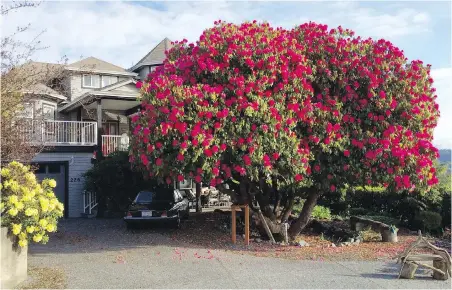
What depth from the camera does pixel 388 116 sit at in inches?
395

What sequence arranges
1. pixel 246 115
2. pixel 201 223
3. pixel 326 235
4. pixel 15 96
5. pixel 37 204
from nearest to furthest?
1. pixel 37 204
2. pixel 15 96
3. pixel 246 115
4. pixel 326 235
5. pixel 201 223

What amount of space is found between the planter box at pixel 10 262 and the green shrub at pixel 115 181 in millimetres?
10076

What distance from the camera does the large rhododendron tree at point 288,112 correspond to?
8.86 m

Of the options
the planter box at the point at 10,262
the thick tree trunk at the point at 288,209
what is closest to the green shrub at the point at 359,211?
the thick tree trunk at the point at 288,209

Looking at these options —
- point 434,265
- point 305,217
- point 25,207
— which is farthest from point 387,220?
point 25,207

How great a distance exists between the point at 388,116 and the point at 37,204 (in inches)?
293

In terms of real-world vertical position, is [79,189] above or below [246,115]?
below

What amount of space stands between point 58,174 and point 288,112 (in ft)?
43.6

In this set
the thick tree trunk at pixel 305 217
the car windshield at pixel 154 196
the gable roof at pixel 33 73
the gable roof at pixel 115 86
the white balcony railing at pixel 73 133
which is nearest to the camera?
the gable roof at pixel 33 73

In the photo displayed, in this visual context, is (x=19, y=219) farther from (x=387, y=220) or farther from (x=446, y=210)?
(x=446, y=210)

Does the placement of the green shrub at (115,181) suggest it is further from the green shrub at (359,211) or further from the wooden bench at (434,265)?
the wooden bench at (434,265)

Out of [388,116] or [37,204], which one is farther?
[388,116]

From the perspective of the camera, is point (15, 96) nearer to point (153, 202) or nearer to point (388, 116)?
point (153, 202)

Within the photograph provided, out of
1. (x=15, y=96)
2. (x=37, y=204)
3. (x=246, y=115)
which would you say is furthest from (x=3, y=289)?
(x=246, y=115)
